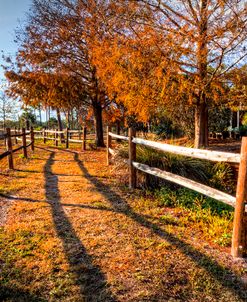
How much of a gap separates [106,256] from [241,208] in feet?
5.88

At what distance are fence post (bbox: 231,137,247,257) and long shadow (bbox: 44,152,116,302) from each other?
5.65 feet

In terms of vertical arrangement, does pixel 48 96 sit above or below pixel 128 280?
above

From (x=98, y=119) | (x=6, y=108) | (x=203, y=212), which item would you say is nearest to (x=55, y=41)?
(x=98, y=119)

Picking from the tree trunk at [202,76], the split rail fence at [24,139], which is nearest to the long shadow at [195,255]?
the split rail fence at [24,139]

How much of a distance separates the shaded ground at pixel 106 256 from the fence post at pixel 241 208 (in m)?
0.18

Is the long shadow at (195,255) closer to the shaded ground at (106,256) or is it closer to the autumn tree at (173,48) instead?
the shaded ground at (106,256)

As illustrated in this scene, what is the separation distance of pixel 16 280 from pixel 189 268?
1937 mm

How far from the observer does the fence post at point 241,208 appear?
306 cm

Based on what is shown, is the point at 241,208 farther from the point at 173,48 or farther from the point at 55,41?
the point at 55,41

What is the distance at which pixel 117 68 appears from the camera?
8445mm

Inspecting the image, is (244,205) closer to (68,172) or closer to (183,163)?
(183,163)

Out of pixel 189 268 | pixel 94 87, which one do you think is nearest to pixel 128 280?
pixel 189 268

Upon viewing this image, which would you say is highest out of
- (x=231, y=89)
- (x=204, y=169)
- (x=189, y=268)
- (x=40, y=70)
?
(x=40, y=70)

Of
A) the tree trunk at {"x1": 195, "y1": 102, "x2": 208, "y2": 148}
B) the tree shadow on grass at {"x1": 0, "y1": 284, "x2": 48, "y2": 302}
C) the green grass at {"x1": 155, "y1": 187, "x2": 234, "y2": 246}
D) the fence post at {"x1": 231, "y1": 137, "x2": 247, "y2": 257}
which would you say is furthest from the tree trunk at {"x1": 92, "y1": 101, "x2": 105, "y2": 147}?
the tree shadow on grass at {"x1": 0, "y1": 284, "x2": 48, "y2": 302}
